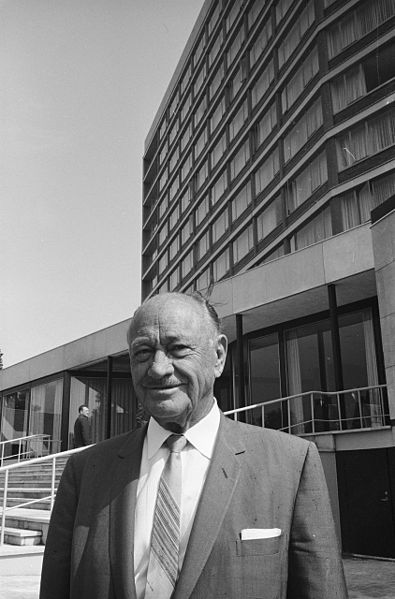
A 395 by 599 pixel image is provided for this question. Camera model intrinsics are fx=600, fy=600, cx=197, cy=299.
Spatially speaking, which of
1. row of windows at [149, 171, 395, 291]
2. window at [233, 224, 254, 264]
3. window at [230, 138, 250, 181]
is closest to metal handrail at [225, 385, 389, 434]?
row of windows at [149, 171, 395, 291]

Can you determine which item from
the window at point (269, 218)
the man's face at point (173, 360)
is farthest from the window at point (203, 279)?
the man's face at point (173, 360)

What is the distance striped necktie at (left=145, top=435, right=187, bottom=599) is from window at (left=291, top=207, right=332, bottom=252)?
80.7 ft

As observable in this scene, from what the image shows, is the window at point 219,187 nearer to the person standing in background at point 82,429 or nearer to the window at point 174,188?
the window at point 174,188

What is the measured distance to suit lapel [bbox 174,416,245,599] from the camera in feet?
5.07

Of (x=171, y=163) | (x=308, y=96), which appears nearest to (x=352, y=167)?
(x=308, y=96)

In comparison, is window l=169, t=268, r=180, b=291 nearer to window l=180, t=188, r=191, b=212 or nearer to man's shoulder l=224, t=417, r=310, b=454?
window l=180, t=188, r=191, b=212

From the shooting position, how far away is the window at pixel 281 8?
30266 mm

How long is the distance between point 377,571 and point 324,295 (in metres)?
5.86

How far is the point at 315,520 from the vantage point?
1683 mm

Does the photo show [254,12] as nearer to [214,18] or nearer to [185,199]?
[214,18]

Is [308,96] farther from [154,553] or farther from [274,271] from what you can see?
[154,553]

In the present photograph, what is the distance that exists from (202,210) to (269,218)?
9627 millimetres

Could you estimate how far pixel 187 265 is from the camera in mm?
41562

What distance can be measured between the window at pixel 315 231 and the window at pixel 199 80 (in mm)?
17533
